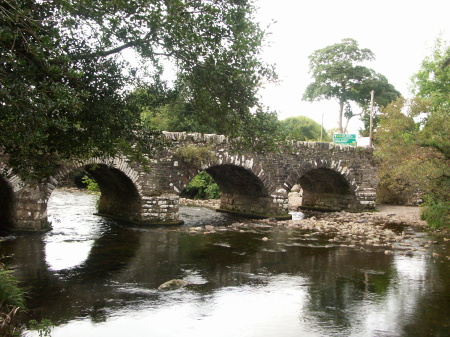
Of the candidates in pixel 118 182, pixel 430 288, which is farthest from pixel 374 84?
pixel 430 288

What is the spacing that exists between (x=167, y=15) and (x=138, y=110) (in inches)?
80.5

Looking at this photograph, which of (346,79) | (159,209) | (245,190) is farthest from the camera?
(346,79)

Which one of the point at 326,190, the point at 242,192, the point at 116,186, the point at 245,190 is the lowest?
the point at 116,186

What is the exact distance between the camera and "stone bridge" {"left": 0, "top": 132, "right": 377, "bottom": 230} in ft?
45.2

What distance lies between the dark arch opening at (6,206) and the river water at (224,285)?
1.26 m

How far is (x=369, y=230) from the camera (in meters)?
16.9

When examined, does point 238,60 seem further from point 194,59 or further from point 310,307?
point 310,307

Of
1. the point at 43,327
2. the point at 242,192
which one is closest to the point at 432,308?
the point at 43,327

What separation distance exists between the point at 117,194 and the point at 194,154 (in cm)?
414

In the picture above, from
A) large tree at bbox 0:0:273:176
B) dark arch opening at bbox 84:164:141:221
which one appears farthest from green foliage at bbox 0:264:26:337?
dark arch opening at bbox 84:164:141:221

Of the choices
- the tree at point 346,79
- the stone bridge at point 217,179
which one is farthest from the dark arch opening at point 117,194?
the tree at point 346,79

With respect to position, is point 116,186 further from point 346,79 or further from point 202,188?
point 346,79

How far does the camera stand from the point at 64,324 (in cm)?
656

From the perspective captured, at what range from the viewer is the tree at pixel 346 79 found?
133ft
